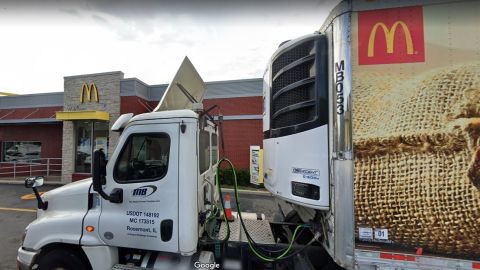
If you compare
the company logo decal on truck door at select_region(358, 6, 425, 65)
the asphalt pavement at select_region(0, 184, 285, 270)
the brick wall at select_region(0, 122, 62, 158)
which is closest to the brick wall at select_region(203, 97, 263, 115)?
the asphalt pavement at select_region(0, 184, 285, 270)

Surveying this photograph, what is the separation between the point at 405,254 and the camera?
1.97 metres

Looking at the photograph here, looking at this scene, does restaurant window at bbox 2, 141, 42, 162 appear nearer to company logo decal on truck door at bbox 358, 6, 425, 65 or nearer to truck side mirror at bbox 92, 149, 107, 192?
truck side mirror at bbox 92, 149, 107, 192

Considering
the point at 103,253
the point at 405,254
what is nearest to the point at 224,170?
the point at 103,253

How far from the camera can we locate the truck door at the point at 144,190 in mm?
2459

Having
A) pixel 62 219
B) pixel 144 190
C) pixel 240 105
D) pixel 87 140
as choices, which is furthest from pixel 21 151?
pixel 144 190

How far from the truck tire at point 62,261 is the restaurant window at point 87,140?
1119 cm

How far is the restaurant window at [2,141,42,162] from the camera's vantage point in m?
15.7

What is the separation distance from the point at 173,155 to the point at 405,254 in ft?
7.83

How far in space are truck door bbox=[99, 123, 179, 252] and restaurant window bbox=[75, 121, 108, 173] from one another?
38.5ft

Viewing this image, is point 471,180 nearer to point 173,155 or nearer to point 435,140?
point 435,140

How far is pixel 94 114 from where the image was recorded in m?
11.5

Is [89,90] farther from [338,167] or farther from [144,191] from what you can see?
[338,167]

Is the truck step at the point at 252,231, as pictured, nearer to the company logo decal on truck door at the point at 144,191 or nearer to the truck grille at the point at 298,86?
the company logo decal on truck door at the point at 144,191

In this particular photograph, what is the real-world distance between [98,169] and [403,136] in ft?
9.91
